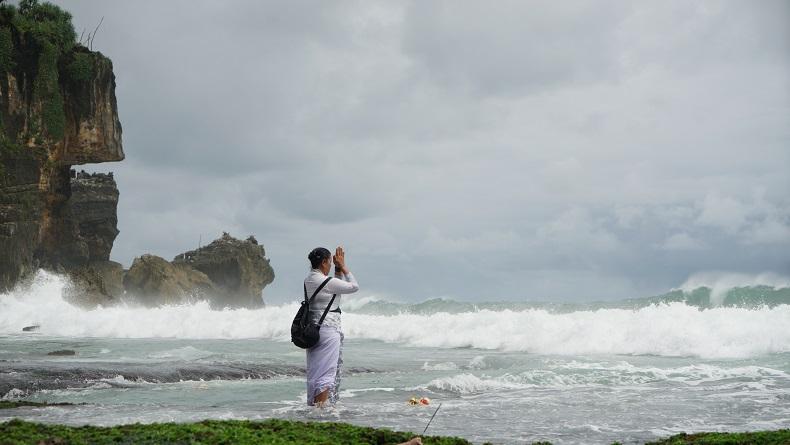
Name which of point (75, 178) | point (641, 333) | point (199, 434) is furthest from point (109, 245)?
point (199, 434)

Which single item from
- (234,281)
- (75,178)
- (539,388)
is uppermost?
(75,178)

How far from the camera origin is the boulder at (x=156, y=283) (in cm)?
5538

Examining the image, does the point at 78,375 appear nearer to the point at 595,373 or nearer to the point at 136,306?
the point at 595,373

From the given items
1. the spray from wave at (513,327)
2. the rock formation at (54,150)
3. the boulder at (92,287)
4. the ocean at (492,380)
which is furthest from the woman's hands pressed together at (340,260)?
the boulder at (92,287)

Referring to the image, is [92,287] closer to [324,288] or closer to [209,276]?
[209,276]

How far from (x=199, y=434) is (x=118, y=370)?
894 centimetres

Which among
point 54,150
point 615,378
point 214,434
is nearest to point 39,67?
point 54,150

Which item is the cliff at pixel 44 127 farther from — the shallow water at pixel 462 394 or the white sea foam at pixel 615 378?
the white sea foam at pixel 615 378

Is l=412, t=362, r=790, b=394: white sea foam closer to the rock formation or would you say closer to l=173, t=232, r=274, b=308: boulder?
the rock formation

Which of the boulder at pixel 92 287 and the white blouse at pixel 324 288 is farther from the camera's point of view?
the boulder at pixel 92 287

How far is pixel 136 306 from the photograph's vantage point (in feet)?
178

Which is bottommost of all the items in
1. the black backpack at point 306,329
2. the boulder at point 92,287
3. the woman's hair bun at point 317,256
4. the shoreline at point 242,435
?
the shoreline at point 242,435

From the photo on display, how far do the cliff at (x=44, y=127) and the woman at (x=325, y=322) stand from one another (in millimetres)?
38528

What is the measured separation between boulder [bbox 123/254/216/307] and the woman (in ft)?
163
